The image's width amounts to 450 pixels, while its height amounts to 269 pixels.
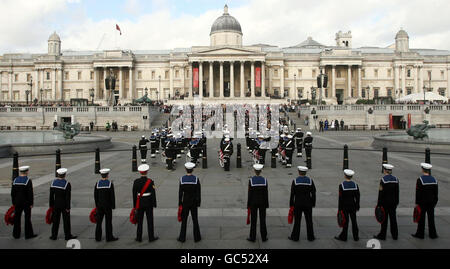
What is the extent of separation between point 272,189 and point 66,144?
1714 centimetres

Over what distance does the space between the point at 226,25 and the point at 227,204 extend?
275ft

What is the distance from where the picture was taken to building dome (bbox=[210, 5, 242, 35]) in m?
89.9

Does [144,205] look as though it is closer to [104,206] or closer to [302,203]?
[104,206]

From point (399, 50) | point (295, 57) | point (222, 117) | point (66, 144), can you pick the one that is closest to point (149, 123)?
point (222, 117)

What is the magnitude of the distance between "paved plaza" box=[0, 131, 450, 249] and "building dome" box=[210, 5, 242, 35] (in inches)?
2915

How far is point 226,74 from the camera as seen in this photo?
8800 cm

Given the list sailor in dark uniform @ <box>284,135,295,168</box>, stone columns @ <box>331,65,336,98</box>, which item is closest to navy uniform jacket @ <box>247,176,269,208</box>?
sailor in dark uniform @ <box>284,135,295,168</box>

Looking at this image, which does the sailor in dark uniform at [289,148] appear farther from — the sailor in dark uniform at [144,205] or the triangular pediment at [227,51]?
the triangular pediment at [227,51]

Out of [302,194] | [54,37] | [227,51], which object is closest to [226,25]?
[227,51]

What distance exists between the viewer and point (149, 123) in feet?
170

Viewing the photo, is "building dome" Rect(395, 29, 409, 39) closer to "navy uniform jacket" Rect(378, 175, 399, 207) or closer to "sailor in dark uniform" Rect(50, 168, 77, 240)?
"navy uniform jacket" Rect(378, 175, 399, 207)

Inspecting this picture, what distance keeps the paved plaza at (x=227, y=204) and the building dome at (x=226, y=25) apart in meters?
74.0

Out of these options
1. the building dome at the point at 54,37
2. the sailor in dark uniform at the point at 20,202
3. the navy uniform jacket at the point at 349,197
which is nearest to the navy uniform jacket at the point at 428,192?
the navy uniform jacket at the point at 349,197
